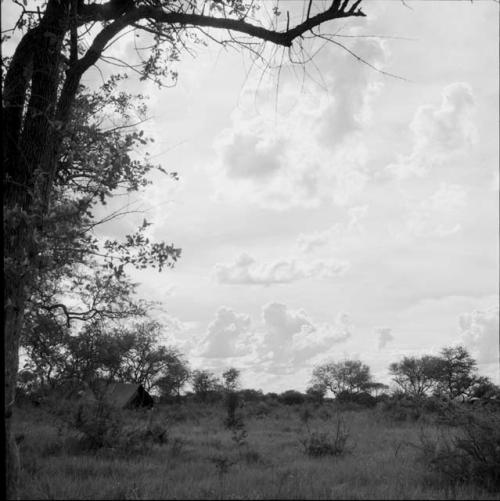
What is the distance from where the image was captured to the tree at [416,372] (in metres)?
57.3

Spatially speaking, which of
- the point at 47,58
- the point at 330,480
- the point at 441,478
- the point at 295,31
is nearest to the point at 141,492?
the point at 330,480

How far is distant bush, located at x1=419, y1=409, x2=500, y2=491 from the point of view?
808 cm

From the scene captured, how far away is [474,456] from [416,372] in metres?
55.6

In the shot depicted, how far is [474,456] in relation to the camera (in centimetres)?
845

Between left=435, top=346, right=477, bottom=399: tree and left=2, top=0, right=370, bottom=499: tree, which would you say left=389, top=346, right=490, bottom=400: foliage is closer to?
left=435, top=346, right=477, bottom=399: tree

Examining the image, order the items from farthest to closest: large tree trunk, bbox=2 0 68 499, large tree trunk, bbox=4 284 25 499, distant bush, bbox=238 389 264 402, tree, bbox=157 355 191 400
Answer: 1. tree, bbox=157 355 191 400
2. distant bush, bbox=238 389 264 402
3. large tree trunk, bbox=2 0 68 499
4. large tree trunk, bbox=4 284 25 499

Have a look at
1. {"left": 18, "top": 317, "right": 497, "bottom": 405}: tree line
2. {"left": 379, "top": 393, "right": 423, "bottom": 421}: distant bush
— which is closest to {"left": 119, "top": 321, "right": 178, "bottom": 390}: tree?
{"left": 18, "top": 317, "right": 497, "bottom": 405}: tree line

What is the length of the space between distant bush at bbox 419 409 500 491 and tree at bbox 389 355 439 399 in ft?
158

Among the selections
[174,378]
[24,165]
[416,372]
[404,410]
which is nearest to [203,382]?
[174,378]

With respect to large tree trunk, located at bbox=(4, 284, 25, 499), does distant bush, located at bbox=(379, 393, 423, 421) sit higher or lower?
lower

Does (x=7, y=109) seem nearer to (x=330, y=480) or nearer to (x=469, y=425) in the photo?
(x=330, y=480)

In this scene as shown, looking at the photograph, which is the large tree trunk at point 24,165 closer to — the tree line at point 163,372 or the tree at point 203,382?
the tree line at point 163,372

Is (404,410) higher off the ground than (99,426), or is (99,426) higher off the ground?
(99,426)

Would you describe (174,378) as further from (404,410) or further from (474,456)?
(474,456)
